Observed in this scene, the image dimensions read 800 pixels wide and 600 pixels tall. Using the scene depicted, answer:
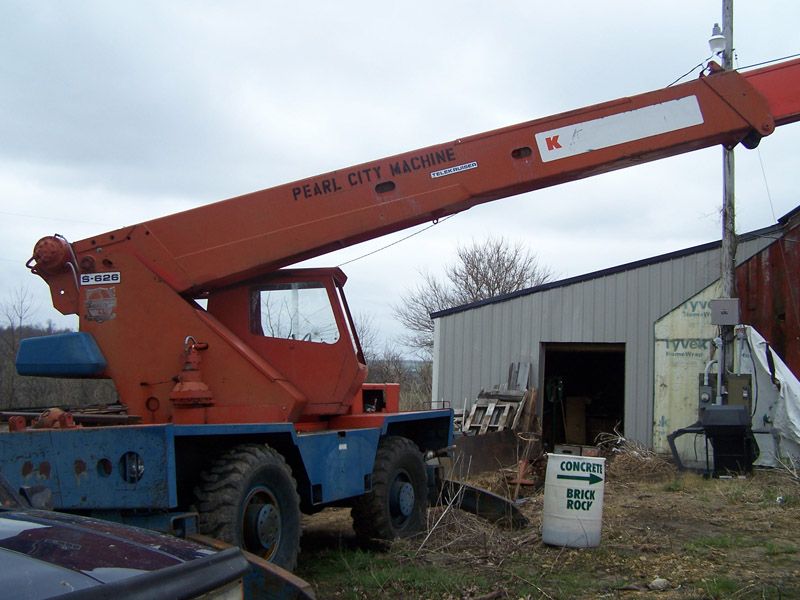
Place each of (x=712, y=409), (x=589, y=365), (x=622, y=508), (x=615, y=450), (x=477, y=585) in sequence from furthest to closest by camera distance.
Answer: (x=589, y=365), (x=615, y=450), (x=712, y=409), (x=622, y=508), (x=477, y=585)

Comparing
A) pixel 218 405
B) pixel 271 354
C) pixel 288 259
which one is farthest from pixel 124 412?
pixel 288 259

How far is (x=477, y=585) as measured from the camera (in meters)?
6.79

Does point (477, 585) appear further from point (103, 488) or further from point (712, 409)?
point (712, 409)

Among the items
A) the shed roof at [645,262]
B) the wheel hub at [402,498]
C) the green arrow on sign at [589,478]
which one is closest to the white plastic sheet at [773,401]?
the shed roof at [645,262]

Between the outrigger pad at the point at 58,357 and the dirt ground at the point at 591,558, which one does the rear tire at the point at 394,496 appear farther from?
the outrigger pad at the point at 58,357

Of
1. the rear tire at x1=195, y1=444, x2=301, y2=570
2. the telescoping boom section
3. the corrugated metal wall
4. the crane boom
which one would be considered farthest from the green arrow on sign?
the corrugated metal wall

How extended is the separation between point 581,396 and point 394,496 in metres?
17.0

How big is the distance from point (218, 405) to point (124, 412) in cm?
80

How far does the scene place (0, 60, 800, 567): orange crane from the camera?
7113 mm

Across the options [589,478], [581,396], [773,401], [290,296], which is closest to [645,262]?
[773,401]

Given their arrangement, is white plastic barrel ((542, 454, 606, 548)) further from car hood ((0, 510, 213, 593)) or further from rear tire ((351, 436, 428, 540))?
car hood ((0, 510, 213, 593))

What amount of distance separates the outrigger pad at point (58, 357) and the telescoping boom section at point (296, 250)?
40mm

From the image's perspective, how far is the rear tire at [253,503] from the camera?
19.9ft

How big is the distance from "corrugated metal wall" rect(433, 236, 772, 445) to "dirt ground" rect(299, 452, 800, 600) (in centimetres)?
662
